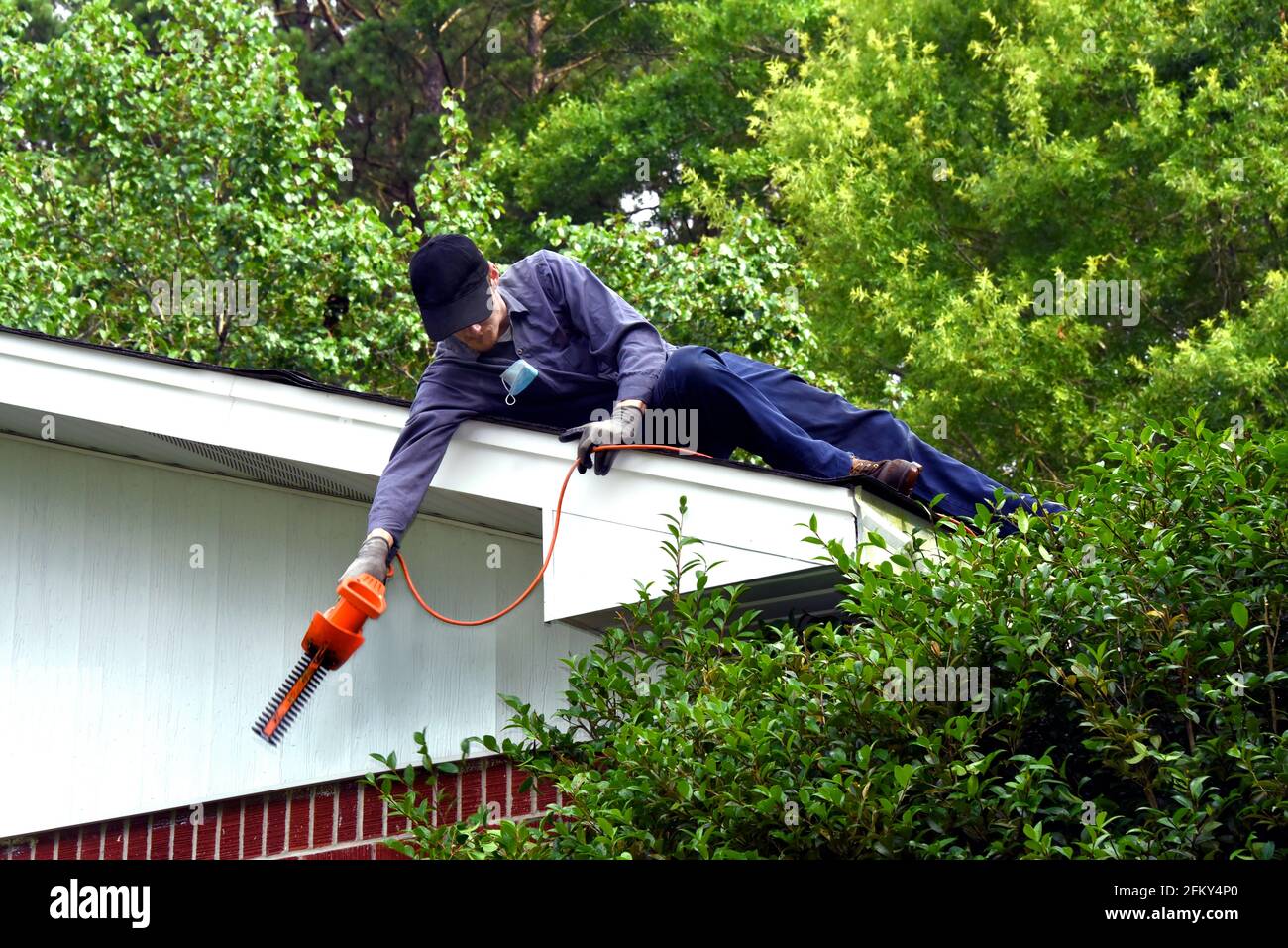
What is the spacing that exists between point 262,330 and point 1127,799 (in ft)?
37.6

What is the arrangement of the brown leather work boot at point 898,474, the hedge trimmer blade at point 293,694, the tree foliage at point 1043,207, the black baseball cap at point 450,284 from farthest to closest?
the tree foliage at point 1043,207, the black baseball cap at point 450,284, the brown leather work boot at point 898,474, the hedge trimmer blade at point 293,694

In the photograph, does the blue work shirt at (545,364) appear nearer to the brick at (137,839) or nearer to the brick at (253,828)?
the brick at (253,828)

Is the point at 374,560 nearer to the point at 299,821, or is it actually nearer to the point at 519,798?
the point at 519,798

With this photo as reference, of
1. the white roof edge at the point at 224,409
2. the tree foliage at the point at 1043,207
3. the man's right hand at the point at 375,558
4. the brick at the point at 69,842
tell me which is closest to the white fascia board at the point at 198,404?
the white roof edge at the point at 224,409

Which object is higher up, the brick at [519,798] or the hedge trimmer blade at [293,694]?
the hedge trimmer blade at [293,694]

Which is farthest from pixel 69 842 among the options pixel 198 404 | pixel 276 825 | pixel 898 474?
pixel 898 474

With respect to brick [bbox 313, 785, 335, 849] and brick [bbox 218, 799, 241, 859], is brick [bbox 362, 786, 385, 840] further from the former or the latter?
brick [bbox 218, 799, 241, 859]

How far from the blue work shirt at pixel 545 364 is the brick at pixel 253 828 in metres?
1.50

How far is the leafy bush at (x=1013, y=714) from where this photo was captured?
10.4 ft

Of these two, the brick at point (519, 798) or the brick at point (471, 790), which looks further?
the brick at point (471, 790)

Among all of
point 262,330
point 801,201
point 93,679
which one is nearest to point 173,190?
point 262,330

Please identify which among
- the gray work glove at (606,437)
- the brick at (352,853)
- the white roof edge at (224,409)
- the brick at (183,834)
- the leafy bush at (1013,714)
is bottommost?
the brick at (352,853)

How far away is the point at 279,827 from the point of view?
546 centimetres
